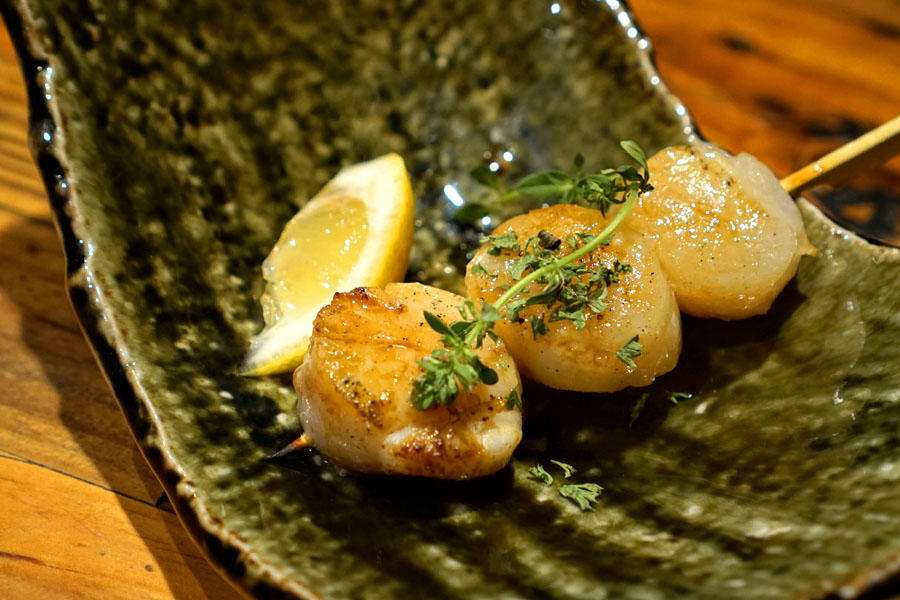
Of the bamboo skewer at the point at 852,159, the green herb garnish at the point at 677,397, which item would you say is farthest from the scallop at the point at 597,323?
the bamboo skewer at the point at 852,159

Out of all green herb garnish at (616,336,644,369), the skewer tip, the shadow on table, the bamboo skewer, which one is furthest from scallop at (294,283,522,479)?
the bamboo skewer

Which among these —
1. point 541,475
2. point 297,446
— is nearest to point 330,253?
point 297,446

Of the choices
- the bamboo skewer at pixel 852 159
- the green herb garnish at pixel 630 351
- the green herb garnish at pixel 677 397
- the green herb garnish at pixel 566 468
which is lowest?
the green herb garnish at pixel 677 397

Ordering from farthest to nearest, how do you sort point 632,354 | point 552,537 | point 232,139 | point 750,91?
point 750,91 < point 232,139 < point 632,354 < point 552,537

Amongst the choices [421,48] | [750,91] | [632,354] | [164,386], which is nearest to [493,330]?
[632,354]

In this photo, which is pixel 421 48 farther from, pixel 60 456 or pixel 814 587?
pixel 814 587

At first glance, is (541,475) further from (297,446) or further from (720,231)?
(720,231)

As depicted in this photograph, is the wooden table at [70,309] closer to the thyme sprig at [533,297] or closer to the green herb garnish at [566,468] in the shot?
the thyme sprig at [533,297]
